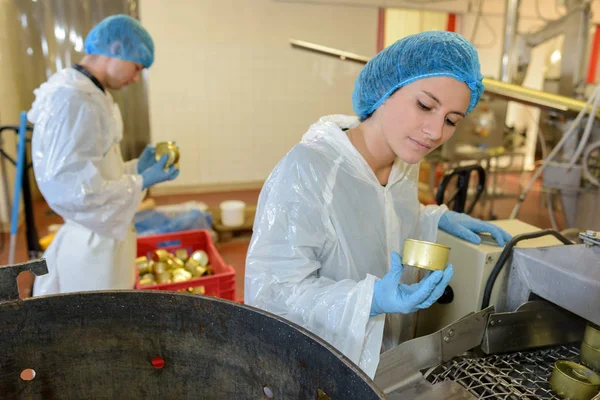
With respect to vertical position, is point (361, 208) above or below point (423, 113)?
below

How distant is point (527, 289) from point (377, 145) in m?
0.42

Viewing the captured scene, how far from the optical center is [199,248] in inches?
89.6

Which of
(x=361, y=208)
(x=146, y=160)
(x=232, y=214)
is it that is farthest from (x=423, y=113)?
(x=232, y=214)

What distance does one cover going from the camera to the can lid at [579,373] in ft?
2.14

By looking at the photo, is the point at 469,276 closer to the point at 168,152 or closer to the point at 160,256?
the point at 168,152

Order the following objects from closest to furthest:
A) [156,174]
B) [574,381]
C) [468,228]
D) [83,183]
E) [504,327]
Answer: [574,381] < [504,327] < [468,228] < [83,183] < [156,174]

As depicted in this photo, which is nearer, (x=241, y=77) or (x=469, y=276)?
(x=469, y=276)

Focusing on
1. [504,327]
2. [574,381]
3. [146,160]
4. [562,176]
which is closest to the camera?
[574,381]

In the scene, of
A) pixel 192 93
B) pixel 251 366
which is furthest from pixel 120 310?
pixel 192 93

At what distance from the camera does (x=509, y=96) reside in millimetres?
1725

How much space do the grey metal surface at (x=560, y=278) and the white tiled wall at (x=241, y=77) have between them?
3.75m

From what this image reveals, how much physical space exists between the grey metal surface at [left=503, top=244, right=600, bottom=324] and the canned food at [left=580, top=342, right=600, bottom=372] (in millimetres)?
87

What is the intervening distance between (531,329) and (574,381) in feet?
0.50

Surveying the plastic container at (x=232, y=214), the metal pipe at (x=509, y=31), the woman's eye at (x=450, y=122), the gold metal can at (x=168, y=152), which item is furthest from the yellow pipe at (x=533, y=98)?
the plastic container at (x=232, y=214)
